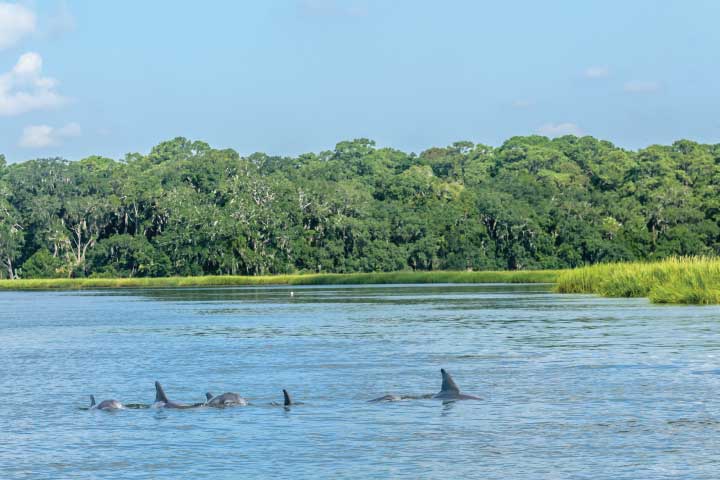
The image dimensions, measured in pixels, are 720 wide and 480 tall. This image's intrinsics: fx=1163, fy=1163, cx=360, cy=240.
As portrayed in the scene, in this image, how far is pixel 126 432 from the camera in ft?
66.6

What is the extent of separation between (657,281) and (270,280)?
250 ft

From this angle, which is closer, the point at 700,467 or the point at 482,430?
the point at 700,467

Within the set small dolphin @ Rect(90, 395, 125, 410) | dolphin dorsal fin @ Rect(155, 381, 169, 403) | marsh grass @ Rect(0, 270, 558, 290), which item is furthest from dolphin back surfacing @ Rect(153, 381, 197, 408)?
marsh grass @ Rect(0, 270, 558, 290)

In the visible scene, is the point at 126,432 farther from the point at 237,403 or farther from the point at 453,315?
the point at 453,315

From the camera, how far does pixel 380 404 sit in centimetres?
2262

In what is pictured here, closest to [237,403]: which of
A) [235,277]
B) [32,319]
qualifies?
[32,319]

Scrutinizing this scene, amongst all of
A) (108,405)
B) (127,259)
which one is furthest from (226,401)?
(127,259)

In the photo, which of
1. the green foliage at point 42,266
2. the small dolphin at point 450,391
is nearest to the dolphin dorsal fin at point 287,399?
the small dolphin at point 450,391

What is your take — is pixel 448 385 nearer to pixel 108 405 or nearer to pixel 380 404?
pixel 380 404

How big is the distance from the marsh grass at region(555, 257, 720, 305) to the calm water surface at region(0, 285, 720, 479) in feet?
28.7

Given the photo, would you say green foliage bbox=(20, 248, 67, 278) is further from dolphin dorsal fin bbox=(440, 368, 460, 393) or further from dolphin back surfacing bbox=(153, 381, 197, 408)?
dolphin dorsal fin bbox=(440, 368, 460, 393)

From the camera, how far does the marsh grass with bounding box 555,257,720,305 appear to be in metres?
54.9

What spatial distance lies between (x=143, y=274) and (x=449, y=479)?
137 m

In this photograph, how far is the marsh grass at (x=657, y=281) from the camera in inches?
2160
